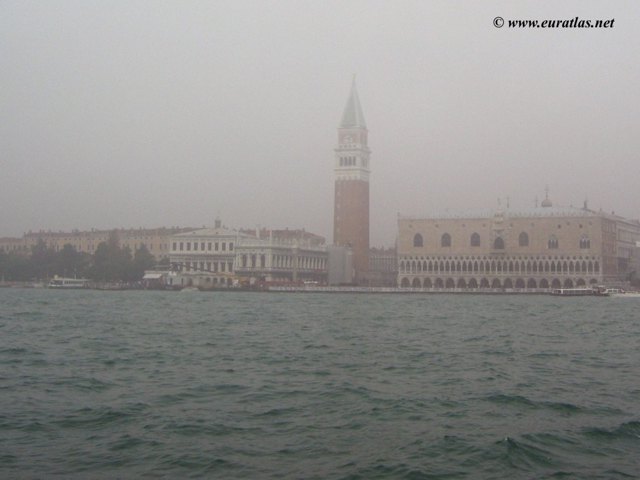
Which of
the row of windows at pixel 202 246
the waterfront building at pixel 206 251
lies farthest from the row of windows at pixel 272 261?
the row of windows at pixel 202 246

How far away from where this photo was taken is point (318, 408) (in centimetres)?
1188

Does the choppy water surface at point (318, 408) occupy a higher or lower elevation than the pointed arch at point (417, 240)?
lower

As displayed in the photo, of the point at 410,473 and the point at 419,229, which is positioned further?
the point at 419,229

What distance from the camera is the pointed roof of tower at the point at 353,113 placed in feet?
Answer: 284

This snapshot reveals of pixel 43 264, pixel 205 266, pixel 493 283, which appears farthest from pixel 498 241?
pixel 43 264

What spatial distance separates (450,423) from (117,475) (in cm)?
423

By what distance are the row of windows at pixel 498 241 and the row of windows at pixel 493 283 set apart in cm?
272

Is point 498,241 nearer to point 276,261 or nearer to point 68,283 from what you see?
point 276,261

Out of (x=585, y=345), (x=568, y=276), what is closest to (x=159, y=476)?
(x=585, y=345)

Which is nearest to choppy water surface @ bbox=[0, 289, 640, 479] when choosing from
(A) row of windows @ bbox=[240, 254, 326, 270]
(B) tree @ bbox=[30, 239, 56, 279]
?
(A) row of windows @ bbox=[240, 254, 326, 270]

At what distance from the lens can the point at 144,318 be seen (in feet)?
104

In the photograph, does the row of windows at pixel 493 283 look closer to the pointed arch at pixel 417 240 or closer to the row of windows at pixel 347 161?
the pointed arch at pixel 417 240

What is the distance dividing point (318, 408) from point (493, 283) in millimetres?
65210

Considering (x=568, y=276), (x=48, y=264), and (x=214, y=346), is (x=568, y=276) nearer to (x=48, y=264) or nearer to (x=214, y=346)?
(x=48, y=264)
